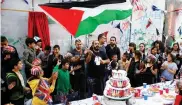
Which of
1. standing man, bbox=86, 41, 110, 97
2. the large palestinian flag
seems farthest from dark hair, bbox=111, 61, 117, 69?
the large palestinian flag

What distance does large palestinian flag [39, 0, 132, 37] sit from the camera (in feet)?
16.9

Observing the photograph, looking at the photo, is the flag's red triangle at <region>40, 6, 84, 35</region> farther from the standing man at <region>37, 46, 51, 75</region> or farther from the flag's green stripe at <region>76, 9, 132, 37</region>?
the standing man at <region>37, 46, 51, 75</region>

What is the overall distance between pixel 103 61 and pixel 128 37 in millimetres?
3012

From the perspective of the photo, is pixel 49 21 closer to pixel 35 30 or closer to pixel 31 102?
pixel 35 30

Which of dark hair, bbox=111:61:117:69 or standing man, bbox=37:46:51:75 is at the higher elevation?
standing man, bbox=37:46:51:75

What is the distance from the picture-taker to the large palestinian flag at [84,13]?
16.9 feet

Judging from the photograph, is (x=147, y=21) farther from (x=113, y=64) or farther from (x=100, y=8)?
(x=100, y=8)

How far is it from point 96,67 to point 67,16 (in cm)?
135

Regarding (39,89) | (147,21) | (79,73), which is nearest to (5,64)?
(39,89)

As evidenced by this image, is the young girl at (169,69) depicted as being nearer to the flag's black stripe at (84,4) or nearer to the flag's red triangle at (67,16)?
the flag's black stripe at (84,4)

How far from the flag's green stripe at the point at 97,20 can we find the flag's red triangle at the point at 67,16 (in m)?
0.17

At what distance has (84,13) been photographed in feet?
18.2

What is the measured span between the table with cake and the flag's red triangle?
1541mm

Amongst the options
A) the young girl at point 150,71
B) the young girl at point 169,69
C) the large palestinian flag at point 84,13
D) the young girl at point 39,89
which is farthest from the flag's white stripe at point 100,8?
the young girl at point 39,89
